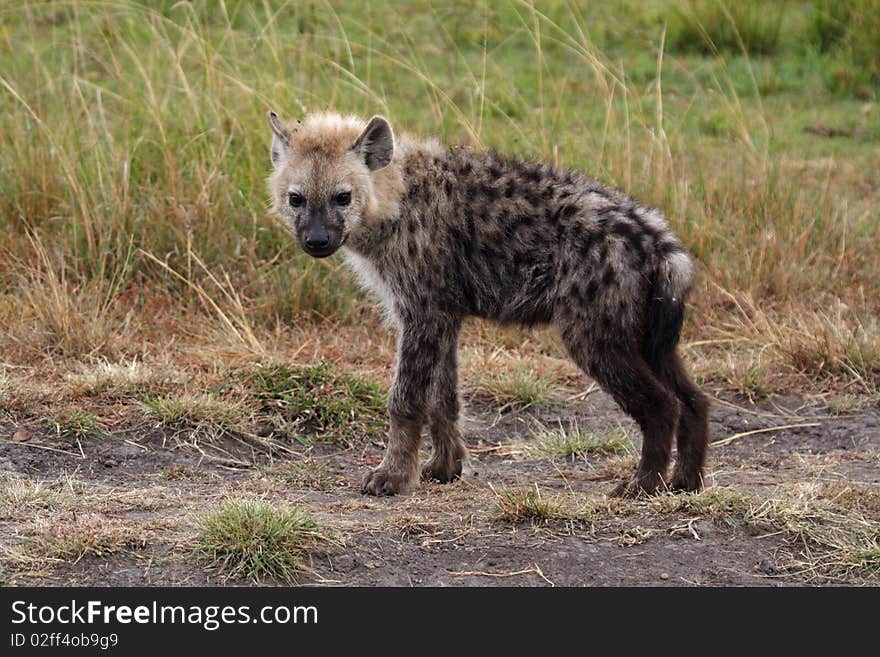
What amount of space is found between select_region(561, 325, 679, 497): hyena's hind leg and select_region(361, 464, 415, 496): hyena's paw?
749mm

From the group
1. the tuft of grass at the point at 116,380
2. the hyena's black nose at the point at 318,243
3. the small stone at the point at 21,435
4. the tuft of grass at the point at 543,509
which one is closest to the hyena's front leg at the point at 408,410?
the hyena's black nose at the point at 318,243

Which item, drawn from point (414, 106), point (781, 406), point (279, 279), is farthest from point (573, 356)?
point (414, 106)

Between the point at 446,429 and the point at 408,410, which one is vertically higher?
the point at 408,410

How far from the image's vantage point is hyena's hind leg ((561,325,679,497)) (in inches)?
174

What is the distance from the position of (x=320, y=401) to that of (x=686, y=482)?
61.6 inches

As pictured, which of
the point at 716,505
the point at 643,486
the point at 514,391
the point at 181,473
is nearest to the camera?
the point at 716,505

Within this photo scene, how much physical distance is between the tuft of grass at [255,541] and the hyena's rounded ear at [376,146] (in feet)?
4.52

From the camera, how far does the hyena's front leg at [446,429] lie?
496cm

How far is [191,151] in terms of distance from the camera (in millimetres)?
6875

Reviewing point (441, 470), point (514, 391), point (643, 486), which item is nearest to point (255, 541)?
point (441, 470)

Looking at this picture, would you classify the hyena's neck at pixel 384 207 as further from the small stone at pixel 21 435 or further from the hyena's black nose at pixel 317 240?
the small stone at pixel 21 435

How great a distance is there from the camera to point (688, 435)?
4.59 metres

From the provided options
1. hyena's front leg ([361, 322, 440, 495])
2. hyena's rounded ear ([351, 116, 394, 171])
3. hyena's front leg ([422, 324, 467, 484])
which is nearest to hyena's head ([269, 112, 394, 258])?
hyena's rounded ear ([351, 116, 394, 171])

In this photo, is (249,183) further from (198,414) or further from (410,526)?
(410,526)
